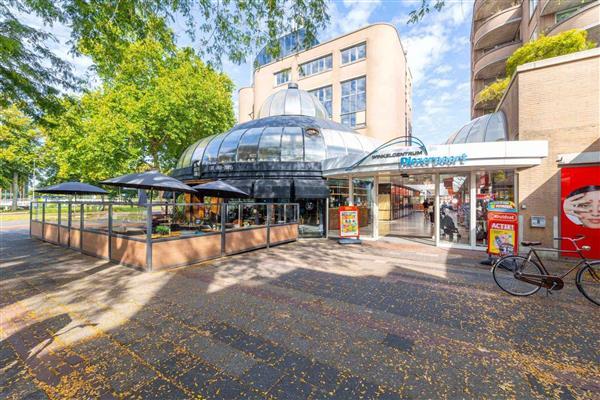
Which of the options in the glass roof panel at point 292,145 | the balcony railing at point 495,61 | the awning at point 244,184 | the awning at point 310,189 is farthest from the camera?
the balcony railing at point 495,61

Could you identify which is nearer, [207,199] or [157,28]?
[157,28]

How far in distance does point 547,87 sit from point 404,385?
40.1 ft

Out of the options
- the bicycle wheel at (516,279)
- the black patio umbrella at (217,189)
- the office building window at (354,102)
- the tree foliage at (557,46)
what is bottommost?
the bicycle wheel at (516,279)

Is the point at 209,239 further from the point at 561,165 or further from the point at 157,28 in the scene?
the point at 561,165

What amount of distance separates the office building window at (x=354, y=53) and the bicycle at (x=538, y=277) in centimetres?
2838

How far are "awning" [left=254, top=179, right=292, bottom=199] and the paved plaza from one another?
7627mm

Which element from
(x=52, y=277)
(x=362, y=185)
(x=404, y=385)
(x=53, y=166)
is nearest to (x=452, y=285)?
(x=404, y=385)

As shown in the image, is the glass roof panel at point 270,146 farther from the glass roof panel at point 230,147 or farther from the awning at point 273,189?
the glass roof panel at point 230,147

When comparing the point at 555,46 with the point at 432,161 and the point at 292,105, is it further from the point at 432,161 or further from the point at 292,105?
the point at 292,105

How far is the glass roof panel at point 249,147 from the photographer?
15330 millimetres

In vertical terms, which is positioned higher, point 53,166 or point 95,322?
point 53,166

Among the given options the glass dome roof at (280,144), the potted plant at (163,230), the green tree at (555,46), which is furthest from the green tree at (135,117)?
the green tree at (555,46)

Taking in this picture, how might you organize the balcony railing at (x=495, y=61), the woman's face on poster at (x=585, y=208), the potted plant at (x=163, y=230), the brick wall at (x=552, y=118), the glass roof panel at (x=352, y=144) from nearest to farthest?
the woman's face on poster at (x=585, y=208) → the potted plant at (x=163, y=230) → the brick wall at (x=552, y=118) → the glass roof panel at (x=352, y=144) → the balcony railing at (x=495, y=61)

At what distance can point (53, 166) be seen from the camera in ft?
127
